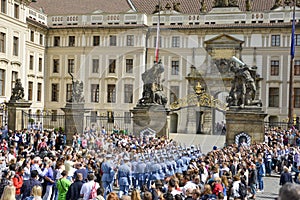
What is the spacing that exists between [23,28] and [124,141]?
2188 cm

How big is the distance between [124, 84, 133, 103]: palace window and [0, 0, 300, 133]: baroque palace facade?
11 centimetres

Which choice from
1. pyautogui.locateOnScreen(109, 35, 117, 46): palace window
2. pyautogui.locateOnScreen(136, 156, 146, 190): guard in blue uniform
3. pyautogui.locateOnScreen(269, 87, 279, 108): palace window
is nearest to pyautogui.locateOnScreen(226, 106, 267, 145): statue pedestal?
pyautogui.locateOnScreen(136, 156, 146, 190): guard in blue uniform

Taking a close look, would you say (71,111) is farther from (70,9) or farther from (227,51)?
(70,9)

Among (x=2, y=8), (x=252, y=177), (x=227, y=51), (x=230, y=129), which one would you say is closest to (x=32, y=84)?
(x=2, y=8)

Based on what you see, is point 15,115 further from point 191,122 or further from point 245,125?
point 191,122

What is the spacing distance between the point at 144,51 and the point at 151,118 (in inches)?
694

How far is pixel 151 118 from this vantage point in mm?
23594

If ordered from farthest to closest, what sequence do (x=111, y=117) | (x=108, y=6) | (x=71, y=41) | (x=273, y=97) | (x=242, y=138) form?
1. (x=108, y=6)
2. (x=71, y=41)
3. (x=273, y=97)
4. (x=111, y=117)
5. (x=242, y=138)

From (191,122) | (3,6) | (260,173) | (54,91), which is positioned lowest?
(260,173)

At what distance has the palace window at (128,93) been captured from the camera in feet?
127

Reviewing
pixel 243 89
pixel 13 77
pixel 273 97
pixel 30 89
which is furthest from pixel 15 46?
pixel 273 97

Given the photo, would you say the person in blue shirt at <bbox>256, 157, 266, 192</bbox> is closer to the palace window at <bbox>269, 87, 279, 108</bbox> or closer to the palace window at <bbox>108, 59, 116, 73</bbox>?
the palace window at <bbox>269, 87, 279, 108</bbox>

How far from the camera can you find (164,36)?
40.4 m

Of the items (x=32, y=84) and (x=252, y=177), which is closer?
(x=252, y=177)
